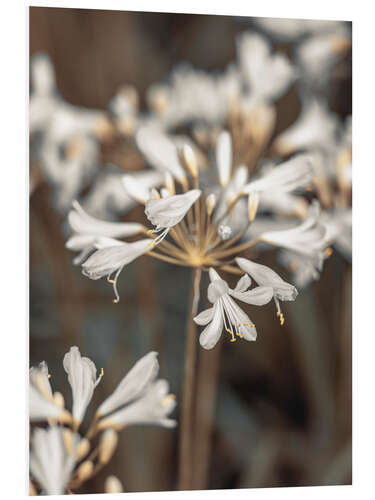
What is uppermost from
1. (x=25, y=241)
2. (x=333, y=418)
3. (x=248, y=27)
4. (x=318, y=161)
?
(x=248, y=27)

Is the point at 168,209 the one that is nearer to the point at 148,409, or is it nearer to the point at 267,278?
the point at 267,278

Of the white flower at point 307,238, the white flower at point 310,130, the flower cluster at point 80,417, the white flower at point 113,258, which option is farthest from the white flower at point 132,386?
the white flower at point 310,130

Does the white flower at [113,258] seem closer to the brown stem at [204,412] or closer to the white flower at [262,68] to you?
the brown stem at [204,412]

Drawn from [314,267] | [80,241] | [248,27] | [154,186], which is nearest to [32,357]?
[80,241]

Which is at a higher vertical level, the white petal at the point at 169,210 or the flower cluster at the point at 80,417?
the white petal at the point at 169,210

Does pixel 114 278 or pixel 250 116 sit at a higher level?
pixel 250 116

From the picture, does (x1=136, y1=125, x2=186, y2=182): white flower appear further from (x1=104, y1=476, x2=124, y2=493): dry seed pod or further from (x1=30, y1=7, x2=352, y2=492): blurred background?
(x1=104, y1=476, x2=124, y2=493): dry seed pod

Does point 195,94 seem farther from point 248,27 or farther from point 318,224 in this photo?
point 318,224
